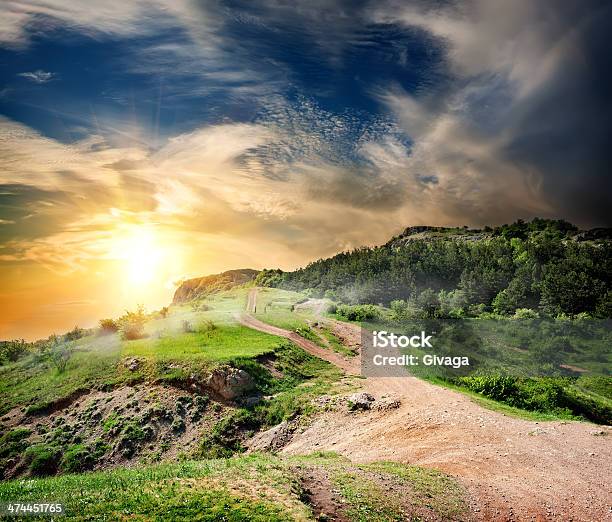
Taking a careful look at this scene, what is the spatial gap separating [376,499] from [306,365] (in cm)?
2186

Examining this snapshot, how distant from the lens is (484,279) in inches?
3273

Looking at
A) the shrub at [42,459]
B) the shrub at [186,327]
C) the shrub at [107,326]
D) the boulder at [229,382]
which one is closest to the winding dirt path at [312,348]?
the shrub at [186,327]

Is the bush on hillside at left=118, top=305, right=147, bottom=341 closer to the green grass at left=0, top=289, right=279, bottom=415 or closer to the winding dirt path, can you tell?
the green grass at left=0, top=289, right=279, bottom=415

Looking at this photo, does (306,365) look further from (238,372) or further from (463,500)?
(463,500)

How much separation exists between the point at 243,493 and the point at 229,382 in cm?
1574

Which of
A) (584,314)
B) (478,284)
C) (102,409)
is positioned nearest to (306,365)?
(102,409)

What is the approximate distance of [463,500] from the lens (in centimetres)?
1423

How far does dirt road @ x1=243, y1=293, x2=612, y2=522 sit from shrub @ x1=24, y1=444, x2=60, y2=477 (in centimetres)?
1224

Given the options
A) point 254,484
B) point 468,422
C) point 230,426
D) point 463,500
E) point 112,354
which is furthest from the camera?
point 112,354

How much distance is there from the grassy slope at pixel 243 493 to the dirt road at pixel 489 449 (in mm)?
Result: 1778

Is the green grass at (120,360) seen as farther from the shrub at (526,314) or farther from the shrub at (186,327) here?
the shrub at (526,314)

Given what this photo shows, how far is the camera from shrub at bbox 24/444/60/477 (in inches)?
857

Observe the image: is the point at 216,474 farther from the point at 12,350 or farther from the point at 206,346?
the point at 12,350

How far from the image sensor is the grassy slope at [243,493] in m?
10.3
